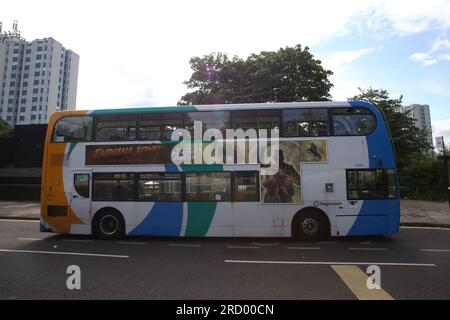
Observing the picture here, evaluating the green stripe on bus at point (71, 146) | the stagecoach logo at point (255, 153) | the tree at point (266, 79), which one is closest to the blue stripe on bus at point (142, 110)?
the stagecoach logo at point (255, 153)

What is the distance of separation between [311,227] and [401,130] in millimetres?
19115

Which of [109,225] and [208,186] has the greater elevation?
[208,186]

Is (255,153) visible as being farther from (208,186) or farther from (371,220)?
(371,220)

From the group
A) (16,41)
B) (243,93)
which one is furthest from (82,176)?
(16,41)

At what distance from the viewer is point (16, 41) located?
105500 millimetres

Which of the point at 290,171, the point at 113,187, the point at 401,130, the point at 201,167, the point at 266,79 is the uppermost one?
the point at 266,79

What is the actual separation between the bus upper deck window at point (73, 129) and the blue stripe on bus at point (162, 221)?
121 inches

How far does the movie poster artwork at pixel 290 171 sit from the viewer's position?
9531 mm

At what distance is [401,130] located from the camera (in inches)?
979

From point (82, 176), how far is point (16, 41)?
119 metres

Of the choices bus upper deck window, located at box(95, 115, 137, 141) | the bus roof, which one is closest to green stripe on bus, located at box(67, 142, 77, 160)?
bus upper deck window, located at box(95, 115, 137, 141)

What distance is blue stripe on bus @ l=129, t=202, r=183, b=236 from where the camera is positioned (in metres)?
9.84

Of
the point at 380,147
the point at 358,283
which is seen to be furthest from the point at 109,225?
the point at 380,147
